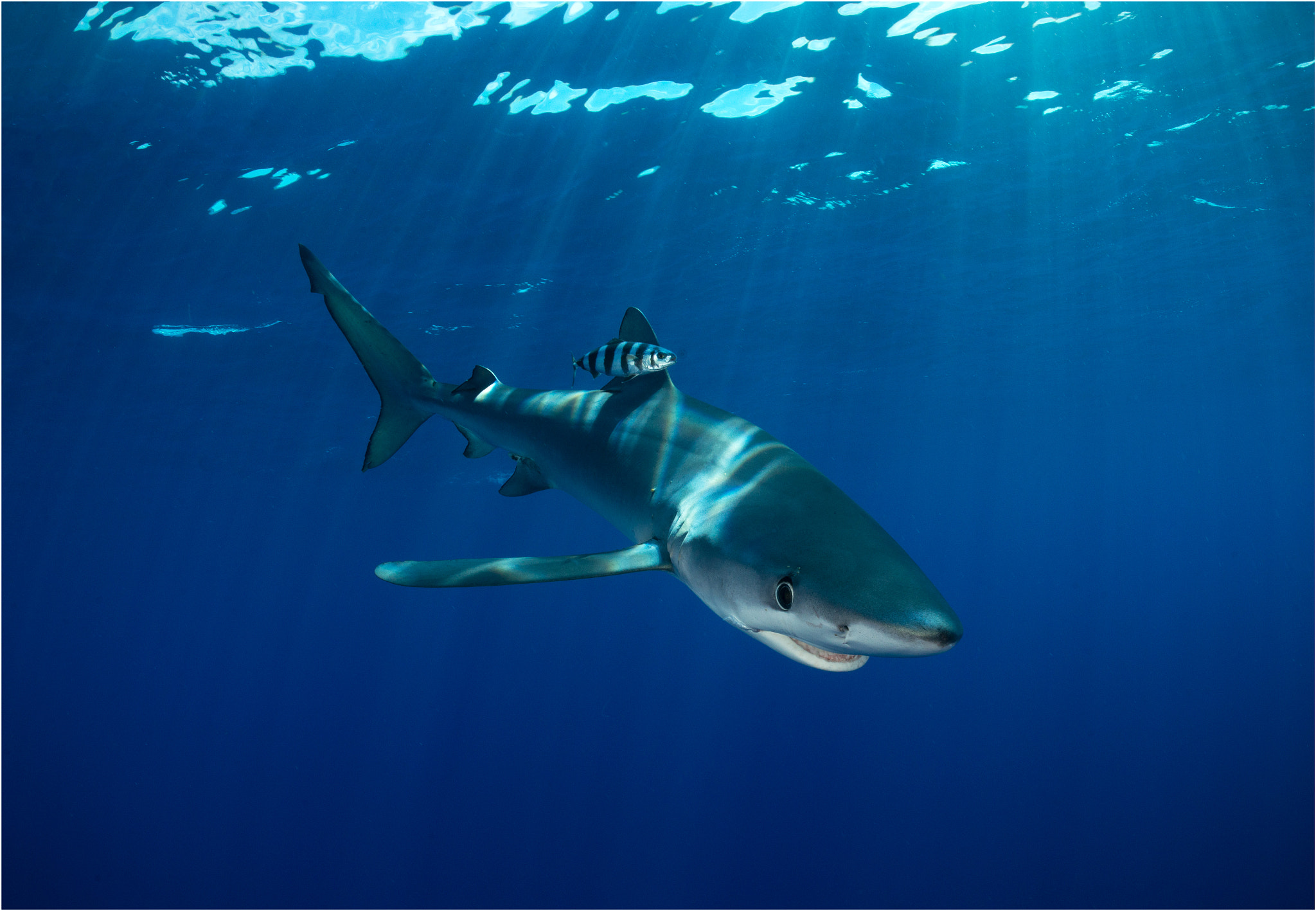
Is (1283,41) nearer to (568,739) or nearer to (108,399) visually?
(108,399)

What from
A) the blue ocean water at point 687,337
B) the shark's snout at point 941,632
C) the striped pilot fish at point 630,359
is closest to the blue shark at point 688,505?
the shark's snout at point 941,632

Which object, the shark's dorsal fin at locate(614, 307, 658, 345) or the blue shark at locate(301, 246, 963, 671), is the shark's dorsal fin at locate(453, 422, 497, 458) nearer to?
the blue shark at locate(301, 246, 963, 671)

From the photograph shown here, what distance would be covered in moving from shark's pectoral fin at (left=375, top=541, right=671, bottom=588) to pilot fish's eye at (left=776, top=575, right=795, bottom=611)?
734mm

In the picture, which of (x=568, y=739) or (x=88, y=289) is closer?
(x=88, y=289)

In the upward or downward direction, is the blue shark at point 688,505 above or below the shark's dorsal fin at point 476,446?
above

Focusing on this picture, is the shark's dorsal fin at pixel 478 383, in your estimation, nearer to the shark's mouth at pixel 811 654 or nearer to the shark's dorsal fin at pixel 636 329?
the shark's dorsal fin at pixel 636 329

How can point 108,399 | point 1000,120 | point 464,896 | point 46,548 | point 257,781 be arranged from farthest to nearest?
point 46,548
point 257,781
point 464,896
point 108,399
point 1000,120

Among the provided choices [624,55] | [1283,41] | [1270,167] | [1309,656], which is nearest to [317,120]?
[624,55]

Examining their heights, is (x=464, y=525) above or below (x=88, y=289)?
below

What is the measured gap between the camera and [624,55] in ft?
33.4

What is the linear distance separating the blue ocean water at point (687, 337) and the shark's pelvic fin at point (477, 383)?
22.9 feet

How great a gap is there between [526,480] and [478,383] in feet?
2.75

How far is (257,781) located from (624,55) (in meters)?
49.4

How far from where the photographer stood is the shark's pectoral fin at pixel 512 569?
8.29ft
